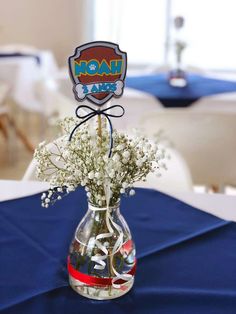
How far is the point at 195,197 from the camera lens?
132 cm

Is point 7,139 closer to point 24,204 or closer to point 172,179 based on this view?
point 172,179

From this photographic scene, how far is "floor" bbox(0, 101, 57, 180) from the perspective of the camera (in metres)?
3.67

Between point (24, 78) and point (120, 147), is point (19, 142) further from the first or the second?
point (120, 147)

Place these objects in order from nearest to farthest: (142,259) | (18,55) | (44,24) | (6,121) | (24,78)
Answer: (142,259) → (24,78) → (18,55) → (6,121) → (44,24)

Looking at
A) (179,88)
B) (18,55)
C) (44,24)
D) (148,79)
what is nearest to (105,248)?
(179,88)

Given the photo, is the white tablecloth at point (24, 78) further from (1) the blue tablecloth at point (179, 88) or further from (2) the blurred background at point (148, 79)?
(1) the blue tablecloth at point (179, 88)

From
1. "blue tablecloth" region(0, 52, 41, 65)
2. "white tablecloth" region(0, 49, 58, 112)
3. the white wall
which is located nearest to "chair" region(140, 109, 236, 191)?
"white tablecloth" region(0, 49, 58, 112)

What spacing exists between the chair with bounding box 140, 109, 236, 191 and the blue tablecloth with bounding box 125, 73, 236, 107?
0.20 ft

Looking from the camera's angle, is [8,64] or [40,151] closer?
[40,151]

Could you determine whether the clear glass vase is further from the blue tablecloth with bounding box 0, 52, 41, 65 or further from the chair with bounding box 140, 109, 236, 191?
the blue tablecloth with bounding box 0, 52, 41, 65

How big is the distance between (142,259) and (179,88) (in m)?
1.79

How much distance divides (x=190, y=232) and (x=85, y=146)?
Result: 0.41 m

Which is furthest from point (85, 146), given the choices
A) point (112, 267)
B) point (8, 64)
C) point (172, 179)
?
point (8, 64)

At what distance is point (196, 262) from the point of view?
3.21 ft
